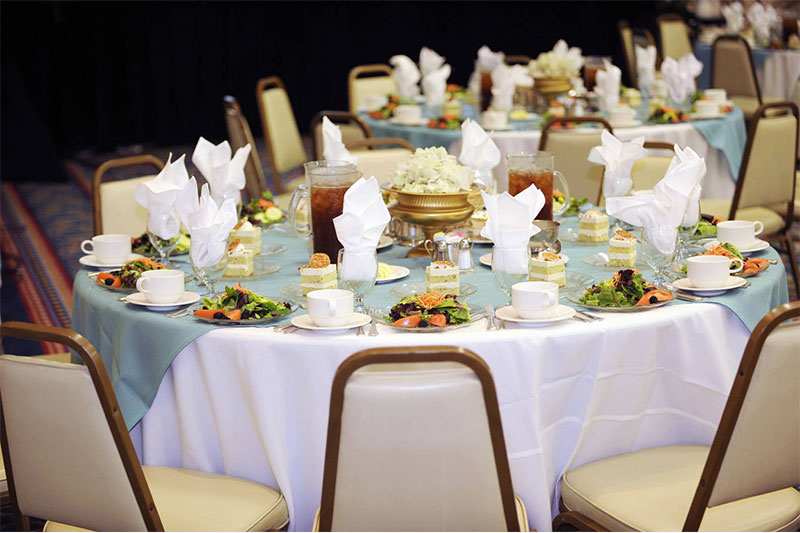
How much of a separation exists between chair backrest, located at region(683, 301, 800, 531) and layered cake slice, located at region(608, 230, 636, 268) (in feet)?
2.38

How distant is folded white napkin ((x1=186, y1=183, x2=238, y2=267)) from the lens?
2398 millimetres

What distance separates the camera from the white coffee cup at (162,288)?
2.33m

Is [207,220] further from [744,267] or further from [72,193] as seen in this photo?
[72,193]

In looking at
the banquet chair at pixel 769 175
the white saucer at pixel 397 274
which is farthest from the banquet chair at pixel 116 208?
the banquet chair at pixel 769 175

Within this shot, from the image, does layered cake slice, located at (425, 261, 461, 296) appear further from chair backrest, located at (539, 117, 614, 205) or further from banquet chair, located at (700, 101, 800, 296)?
banquet chair, located at (700, 101, 800, 296)

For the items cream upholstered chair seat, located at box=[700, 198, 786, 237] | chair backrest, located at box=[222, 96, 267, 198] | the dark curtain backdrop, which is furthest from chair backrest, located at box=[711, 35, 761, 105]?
the dark curtain backdrop

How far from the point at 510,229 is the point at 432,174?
0.44m

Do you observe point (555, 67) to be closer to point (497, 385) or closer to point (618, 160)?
point (618, 160)

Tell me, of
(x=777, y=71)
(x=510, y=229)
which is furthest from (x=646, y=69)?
(x=510, y=229)

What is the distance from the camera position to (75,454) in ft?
6.20

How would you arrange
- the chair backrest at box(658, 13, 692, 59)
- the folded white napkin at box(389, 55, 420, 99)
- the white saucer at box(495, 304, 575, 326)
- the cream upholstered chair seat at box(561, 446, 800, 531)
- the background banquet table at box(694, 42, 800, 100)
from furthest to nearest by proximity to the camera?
the chair backrest at box(658, 13, 692, 59)
the background banquet table at box(694, 42, 800, 100)
the folded white napkin at box(389, 55, 420, 99)
the white saucer at box(495, 304, 575, 326)
the cream upholstered chair seat at box(561, 446, 800, 531)

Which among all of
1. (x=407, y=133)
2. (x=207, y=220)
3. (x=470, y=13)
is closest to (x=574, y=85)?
(x=407, y=133)

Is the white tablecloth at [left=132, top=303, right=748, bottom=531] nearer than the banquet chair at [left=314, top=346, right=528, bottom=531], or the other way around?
the banquet chair at [left=314, top=346, right=528, bottom=531]
